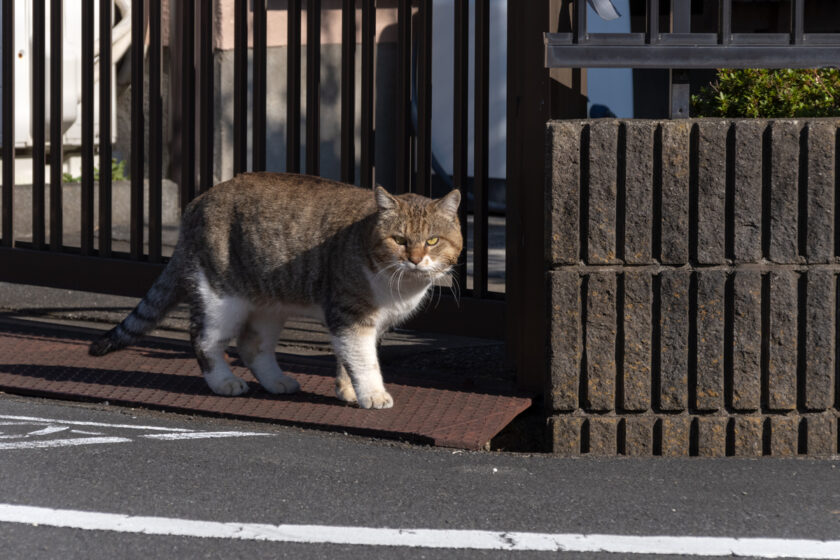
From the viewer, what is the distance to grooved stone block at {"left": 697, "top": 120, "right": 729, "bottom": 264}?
4.42 m

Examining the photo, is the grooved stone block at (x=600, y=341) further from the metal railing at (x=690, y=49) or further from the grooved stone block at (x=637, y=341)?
the metal railing at (x=690, y=49)

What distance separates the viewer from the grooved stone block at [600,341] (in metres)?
4.50

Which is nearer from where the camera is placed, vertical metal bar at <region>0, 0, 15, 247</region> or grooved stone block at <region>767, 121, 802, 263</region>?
grooved stone block at <region>767, 121, 802, 263</region>

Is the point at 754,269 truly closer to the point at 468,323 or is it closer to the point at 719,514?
the point at 719,514

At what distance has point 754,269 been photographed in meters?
4.45

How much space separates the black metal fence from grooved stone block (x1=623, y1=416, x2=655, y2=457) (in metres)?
0.96

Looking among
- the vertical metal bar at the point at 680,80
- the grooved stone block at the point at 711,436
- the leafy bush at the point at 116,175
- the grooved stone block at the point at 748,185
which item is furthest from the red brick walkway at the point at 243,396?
the leafy bush at the point at 116,175

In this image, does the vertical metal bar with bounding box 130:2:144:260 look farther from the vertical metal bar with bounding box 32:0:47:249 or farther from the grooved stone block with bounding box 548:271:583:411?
the grooved stone block with bounding box 548:271:583:411

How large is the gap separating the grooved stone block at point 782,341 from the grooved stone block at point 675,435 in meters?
0.31

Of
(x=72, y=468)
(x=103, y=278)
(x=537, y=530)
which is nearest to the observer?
(x=537, y=530)

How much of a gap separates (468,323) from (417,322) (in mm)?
301

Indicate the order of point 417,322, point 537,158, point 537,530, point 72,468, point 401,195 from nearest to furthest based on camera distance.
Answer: point 537,530 < point 72,468 < point 537,158 < point 401,195 < point 417,322

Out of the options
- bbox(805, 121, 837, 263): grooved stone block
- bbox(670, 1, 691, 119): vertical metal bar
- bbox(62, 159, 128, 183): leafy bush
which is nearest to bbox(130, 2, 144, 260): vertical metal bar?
bbox(670, 1, 691, 119): vertical metal bar

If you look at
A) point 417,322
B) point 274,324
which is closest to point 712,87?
point 417,322
